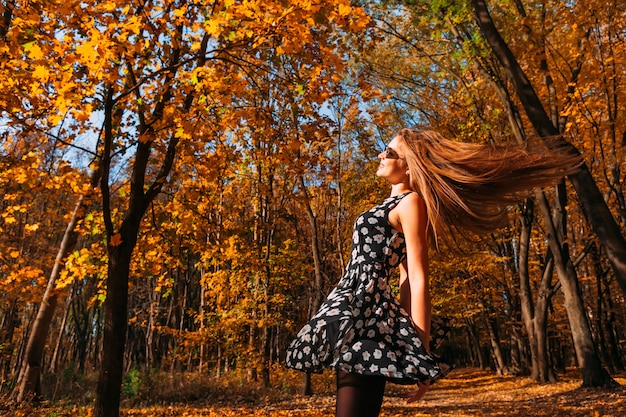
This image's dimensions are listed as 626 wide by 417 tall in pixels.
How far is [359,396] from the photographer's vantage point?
2072mm

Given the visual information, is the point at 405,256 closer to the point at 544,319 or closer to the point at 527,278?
the point at 544,319

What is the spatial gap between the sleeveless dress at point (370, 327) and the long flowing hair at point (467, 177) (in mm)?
192

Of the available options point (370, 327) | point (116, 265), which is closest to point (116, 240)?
point (116, 265)

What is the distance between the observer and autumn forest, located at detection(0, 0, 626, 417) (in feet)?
15.9

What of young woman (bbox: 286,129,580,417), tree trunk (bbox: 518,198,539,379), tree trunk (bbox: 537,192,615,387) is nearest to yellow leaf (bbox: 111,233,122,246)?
young woman (bbox: 286,129,580,417)

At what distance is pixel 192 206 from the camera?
7.36m

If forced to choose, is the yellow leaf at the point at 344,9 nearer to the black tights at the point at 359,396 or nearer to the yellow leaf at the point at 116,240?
the black tights at the point at 359,396

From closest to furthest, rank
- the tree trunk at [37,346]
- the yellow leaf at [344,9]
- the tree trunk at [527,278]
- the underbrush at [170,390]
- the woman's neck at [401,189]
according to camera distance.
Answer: the woman's neck at [401,189] → the yellow leaf at [344,9] → the tree trunk at [37,346] → the underbrush at [170,390] → the tree trunk at [527,278]

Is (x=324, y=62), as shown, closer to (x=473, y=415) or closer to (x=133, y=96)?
(x=133, y=96)

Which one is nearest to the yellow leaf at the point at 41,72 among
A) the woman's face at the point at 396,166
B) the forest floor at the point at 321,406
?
the woman's face at the point at 396,166

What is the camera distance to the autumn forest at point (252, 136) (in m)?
4.84

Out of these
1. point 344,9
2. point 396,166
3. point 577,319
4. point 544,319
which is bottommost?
point 577,319

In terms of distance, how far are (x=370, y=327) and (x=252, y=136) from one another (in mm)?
5829

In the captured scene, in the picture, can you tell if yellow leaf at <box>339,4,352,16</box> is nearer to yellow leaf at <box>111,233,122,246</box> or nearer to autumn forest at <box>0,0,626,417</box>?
autumn forest at <box>0,0,626,417</box>
